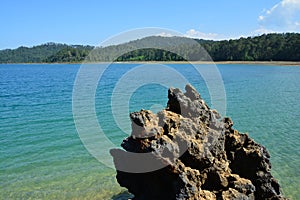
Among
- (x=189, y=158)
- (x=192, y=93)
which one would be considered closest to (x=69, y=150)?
(x=192, y=93)

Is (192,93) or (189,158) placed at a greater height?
(192,93)

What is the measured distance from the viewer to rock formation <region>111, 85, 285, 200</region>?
631 centimetres

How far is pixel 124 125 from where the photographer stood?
64.7ft

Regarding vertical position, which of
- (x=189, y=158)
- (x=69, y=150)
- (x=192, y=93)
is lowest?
(x=69, y=150)

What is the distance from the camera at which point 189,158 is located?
21.6 feet

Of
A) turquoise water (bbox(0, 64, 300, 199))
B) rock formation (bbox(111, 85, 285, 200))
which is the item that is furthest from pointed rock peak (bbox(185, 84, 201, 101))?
turquoise water (bbox(0, 64, 300, 199))

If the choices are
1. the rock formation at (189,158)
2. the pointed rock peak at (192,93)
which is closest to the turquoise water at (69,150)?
the rock formation at (189,158)

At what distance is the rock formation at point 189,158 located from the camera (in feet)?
20.7

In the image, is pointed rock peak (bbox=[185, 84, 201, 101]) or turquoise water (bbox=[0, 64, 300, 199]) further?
turquoise water (bbox=[0, 64, 300, 199])

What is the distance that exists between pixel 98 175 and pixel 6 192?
3.01 meters

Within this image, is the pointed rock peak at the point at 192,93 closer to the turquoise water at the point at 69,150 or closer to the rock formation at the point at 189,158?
the rock formation at the point at 189,158

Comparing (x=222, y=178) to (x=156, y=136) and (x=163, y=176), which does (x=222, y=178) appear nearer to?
(x=163, y=176)

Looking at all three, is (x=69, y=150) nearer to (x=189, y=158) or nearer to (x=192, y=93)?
(x=192, y=93)

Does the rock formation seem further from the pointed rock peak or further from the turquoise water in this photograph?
the turquoise water
